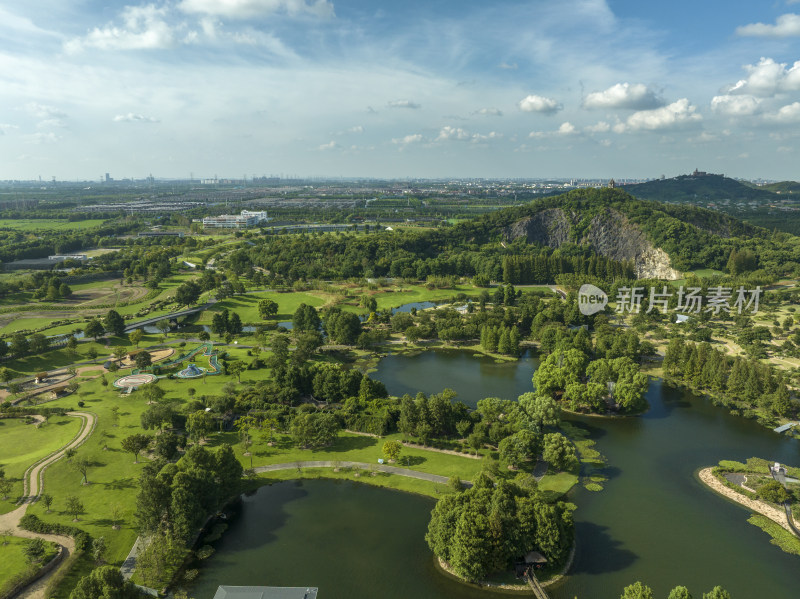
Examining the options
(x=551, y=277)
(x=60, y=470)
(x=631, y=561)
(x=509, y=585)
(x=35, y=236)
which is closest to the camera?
(x=509, y=585)

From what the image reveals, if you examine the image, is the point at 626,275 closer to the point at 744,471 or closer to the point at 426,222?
the point at 744,471

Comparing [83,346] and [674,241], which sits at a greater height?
[674,241]

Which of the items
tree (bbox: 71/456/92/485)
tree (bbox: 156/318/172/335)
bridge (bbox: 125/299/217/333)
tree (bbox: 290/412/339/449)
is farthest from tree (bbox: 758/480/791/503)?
bridge (bbox: 125/299/217/333)

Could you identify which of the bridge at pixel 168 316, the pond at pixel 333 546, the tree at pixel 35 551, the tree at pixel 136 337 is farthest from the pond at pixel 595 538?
the bridge at pixel 168 316

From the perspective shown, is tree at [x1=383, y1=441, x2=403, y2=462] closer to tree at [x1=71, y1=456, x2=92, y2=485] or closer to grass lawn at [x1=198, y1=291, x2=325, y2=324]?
tree at [x1=71, y1=456, x2=92, y2=485]

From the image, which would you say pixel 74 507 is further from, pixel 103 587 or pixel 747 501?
pixel 747 501

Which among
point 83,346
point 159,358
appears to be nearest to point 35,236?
point 83,346
